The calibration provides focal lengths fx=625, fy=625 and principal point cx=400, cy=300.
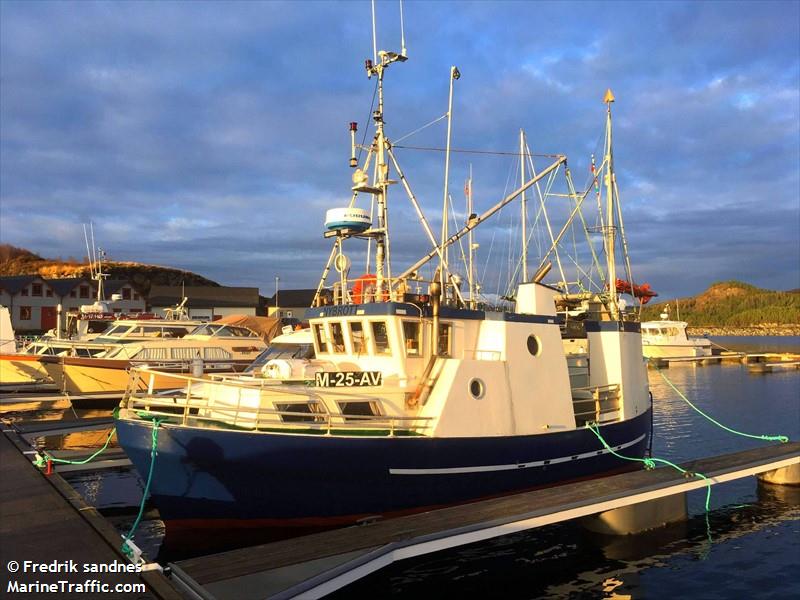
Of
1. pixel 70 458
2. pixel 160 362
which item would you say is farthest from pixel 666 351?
pixel 70 458

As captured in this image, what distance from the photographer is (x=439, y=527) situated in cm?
1007

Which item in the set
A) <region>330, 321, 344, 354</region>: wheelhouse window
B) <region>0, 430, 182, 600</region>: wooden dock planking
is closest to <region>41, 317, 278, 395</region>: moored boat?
<region>330, 321, 344, 354</region>: wheelhouse window

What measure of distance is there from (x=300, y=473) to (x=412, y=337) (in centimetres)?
384

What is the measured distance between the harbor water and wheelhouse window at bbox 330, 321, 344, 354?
189 inches

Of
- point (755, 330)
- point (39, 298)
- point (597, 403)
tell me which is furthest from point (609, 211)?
point (755, 330)

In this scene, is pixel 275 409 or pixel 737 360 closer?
pixel 275 409

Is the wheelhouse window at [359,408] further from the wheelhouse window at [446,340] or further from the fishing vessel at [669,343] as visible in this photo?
the fishing vessel at [669,343]

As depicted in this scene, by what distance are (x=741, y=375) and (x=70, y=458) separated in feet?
169

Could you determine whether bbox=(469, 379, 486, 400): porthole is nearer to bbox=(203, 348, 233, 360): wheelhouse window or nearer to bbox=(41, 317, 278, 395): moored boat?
bbox=(41, 317, 278, 395): moored boat

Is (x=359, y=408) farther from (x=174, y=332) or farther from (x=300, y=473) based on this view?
(x=174, y=332)

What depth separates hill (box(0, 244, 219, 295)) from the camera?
413 ft

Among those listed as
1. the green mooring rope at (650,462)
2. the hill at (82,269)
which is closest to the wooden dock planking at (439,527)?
the green mooring rope at (650,462)

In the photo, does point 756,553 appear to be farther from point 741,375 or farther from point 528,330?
point 741,375

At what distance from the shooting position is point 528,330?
14164 millimetres
